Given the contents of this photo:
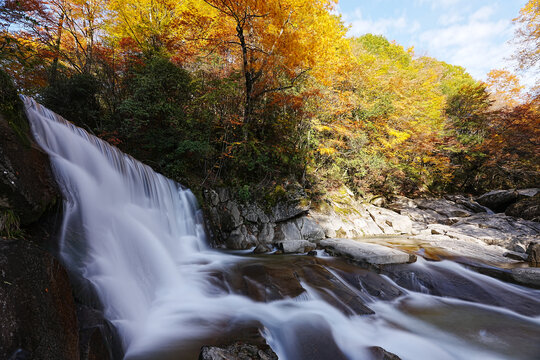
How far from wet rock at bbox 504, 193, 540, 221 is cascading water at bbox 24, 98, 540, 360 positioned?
9584 millimetres

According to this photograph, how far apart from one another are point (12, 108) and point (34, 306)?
9.93ft

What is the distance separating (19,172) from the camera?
8.14 feet

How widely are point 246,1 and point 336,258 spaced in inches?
387

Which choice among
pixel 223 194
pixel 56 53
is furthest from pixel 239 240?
pixel 56 53

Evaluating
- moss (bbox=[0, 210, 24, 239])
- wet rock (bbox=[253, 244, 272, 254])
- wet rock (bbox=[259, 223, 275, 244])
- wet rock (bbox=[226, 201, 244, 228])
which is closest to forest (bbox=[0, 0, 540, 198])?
wet rock (bbox=[226, 201, 244, 228])

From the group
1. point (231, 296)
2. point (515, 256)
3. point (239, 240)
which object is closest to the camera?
point (231, 296)

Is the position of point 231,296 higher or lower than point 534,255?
lower

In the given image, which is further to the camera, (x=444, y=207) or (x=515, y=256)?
(x=444, y=207)

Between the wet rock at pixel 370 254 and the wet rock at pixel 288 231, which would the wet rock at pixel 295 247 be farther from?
the wet rock at pixel 288 231

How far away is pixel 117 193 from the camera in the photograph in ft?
15.6

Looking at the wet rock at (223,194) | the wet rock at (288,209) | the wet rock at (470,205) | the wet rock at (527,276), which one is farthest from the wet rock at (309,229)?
the wet rock at (470,205)

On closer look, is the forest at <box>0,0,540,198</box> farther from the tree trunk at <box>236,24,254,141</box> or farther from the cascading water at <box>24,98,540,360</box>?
the cascading water at <box>24,98,540,360</box>

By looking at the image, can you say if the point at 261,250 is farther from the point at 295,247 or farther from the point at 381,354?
the point at 381,354

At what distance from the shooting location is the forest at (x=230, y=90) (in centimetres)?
821
